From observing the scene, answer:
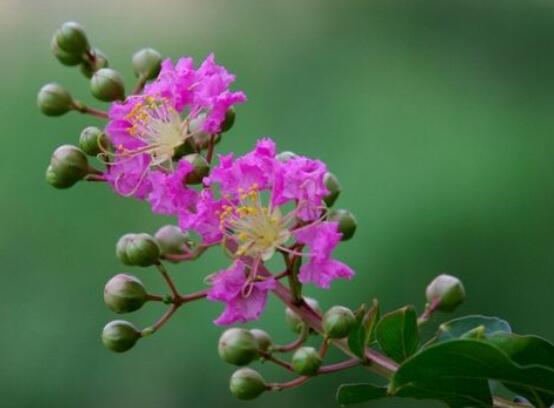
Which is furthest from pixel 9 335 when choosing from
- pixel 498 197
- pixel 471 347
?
pixel 471 347

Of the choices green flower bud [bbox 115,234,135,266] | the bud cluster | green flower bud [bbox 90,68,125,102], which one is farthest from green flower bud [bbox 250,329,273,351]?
green flower bud [bbox 90,68,125,102]

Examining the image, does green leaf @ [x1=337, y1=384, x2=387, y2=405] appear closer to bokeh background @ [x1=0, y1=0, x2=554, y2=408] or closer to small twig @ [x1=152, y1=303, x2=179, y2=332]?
small twig @ [x1=152, y1=303, x2=179, y2=332]

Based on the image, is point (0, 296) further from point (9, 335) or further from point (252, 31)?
point (252, 31)

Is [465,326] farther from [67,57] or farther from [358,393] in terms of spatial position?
[67,57]

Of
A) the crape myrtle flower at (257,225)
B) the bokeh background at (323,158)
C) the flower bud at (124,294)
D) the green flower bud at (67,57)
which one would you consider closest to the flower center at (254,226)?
the crape myrtle flower at (257,225)

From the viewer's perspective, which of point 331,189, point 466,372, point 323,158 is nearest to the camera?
point 466,372

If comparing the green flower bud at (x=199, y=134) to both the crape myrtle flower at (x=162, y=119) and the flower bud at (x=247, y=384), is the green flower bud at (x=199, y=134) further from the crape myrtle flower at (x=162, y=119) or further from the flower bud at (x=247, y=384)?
the flower bud at (x=247, y=384)

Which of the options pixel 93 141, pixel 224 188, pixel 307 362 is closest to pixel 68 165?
pixel 93 141
